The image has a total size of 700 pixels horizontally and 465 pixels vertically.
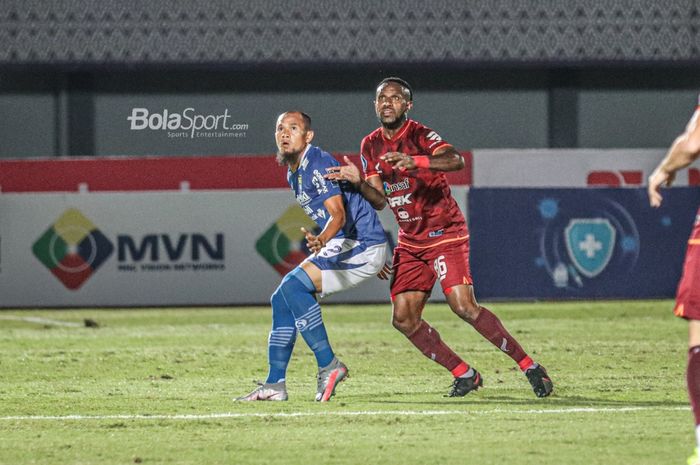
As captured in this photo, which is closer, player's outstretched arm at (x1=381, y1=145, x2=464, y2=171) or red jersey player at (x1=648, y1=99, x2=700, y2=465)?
red jersey player at (x1=648, y1=99, x2=700, y2=465)

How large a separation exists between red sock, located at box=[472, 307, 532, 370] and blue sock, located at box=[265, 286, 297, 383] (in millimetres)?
1117

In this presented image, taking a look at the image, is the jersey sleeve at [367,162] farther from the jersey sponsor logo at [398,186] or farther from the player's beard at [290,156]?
the player's beard at [290,156]

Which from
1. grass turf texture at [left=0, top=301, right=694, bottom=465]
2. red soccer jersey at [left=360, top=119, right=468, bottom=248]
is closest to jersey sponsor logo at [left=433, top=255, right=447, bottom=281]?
red soccer jersey at [left=360, top=119, right=468, bottom=248]

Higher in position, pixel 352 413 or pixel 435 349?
pixel 435 349

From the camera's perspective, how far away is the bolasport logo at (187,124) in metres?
24.0

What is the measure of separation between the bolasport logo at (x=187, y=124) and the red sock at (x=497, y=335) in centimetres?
1592

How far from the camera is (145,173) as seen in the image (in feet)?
68.0

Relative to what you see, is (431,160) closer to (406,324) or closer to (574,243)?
(406,324)

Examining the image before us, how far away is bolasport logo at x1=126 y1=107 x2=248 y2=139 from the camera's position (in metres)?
24.0

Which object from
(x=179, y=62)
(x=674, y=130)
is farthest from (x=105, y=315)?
(x=674, y=130)

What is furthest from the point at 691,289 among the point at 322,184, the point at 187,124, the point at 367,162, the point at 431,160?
the point at 187,124

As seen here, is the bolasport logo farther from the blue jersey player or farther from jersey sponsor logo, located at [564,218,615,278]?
the blue jersey player

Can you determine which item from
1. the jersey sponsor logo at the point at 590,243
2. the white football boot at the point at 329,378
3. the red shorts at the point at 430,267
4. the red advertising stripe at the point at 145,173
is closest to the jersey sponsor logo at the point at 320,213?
the red shorts at the point at 430,267

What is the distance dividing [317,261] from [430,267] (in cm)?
71
